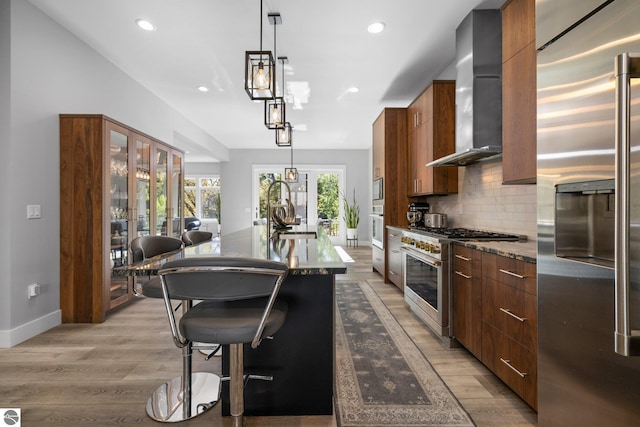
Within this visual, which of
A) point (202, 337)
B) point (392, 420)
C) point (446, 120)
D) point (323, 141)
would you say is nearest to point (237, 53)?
point (446, 120)

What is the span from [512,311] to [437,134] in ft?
7.78

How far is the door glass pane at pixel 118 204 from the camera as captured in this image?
11.2ft

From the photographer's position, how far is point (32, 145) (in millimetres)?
2889

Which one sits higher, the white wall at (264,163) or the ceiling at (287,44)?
the ceiling at (287,44)

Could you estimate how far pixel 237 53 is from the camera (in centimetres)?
366

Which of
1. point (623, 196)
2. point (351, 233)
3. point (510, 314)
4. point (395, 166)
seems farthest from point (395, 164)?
point (351, 233)

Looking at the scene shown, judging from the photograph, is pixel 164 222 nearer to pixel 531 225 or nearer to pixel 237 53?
pixel 237 53

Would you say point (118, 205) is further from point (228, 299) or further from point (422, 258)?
point (422, 258)

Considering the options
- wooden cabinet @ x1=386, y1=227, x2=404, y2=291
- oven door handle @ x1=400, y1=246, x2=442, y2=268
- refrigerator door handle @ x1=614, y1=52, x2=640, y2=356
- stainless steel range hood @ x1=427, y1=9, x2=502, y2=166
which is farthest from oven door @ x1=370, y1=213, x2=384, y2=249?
refrigerator door handle @ x1=614, y1=52, x2=640, y2=356

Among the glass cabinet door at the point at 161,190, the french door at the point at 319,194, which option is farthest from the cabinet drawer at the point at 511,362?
the french door at the point at 319,194

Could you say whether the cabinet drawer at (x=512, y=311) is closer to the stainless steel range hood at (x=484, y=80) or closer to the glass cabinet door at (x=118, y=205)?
the stainless steel range hood at (x=484, y=80)

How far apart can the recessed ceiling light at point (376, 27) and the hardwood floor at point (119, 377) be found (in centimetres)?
278

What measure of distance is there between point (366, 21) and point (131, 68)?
2.90m

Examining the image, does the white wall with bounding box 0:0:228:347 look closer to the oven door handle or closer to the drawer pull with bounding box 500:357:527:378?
the oven door handle
